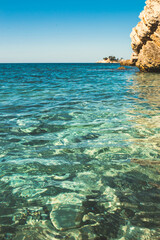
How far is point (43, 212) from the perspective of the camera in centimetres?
229

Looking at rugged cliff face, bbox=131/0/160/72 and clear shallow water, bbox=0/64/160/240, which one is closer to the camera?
clear shallow water, bbox=0/64/160/240

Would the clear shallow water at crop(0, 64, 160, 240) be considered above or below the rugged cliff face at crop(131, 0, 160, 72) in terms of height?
below

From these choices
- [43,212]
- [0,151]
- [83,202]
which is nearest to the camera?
[43,212]

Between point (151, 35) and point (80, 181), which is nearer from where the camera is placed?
point (80, 181)

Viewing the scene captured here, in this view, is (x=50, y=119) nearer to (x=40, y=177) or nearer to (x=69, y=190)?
(x=40, y=177)

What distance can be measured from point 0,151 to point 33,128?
153 cm

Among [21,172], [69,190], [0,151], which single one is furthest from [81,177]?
[0,151]

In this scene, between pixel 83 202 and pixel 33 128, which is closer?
pixel 83 202

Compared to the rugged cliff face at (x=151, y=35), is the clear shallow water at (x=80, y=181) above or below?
below

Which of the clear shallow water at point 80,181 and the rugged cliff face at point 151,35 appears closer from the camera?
the clear shallow water at point 80,181

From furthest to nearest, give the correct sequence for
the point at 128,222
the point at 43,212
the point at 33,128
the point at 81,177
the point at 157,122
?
the point at 157,122 < the point at 33,128 < the point at 81,177 < the point at 43,212 < the point at 128,222

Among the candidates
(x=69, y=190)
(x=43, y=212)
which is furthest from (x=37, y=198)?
(x=69, y=190)

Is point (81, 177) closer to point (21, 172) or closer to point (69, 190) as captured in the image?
point (69, 190)

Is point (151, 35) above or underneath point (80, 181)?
above
